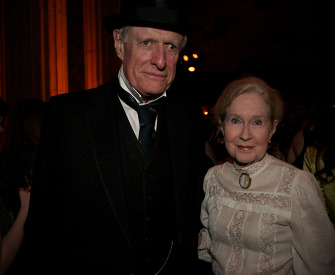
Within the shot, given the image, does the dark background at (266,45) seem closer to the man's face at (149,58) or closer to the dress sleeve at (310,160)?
the dress sleeve at (310,160)

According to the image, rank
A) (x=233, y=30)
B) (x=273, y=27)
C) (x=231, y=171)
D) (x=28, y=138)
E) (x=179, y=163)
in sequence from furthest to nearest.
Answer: (x=233, y=30)
(x=273, y=27)
(x=28, y=138)
(x=231, y=171)
(x=179, y=163)

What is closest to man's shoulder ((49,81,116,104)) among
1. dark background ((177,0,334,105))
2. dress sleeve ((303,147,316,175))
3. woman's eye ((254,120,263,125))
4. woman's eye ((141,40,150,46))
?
woman's eye ((141,40,150,46))

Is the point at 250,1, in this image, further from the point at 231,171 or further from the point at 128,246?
the point at 128,246

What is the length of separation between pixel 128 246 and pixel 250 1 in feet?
24.4

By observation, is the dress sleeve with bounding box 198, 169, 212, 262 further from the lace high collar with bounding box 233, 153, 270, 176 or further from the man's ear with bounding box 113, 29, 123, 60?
the man's ear with bounding box 113, 29, 123, 60

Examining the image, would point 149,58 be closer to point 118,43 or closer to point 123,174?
point 118,43

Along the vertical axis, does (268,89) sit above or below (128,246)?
above

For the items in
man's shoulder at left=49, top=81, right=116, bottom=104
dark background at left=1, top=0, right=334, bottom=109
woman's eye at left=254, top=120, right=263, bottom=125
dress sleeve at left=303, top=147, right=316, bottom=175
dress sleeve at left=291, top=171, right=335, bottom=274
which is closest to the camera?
dress sleeve at left=291, top=171, right=335, bottom=274

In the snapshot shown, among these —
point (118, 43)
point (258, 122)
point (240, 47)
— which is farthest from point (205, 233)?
point (240, 47)

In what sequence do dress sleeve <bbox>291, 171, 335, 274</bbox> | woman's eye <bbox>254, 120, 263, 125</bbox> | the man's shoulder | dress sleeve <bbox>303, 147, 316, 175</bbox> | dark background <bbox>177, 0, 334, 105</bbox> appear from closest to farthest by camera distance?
dress sleeve <bbox>291, 171, 335, 274</bbox>
the man's shoulder
woman's eye <bbox>254, 120, 263, 125</bbox>
dress sleeve <bbox>303, 147, 316, 175</bbox>
dark background <bbox>177, 0, 334, 105</bbox>

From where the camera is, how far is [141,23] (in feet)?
4.82

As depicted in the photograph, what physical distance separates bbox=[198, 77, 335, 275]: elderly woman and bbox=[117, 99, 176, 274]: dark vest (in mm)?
307

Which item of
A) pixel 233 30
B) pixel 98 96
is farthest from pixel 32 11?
pixel 233 30

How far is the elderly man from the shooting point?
4.57ft
